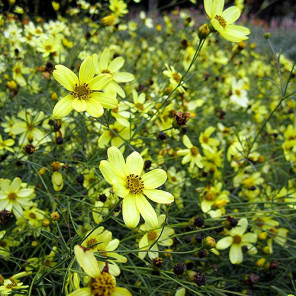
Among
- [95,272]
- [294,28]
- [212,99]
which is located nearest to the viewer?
[95,272]

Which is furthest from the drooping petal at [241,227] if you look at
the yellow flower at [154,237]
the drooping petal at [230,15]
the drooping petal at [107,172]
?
the drooping petal at [230,15]

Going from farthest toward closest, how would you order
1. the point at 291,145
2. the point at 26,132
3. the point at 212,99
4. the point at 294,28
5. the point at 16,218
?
1. the point at 294,28
2. the point at 212,99
3. the point at 291,145
4. the point at 26,132
5. the point at 16,218

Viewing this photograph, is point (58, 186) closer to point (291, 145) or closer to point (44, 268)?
point (44, 268)

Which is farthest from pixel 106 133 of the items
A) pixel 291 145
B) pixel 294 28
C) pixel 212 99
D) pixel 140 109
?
pixel 294 28

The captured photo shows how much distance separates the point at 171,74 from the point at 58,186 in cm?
65

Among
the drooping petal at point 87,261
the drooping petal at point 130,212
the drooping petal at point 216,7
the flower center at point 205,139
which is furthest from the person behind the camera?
the flower center at point 205,139

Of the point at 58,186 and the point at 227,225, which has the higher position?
the point at 58,186

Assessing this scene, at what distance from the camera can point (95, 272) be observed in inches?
22.3

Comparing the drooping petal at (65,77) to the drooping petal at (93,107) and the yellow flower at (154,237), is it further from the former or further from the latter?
the yellow flower at (154,237)

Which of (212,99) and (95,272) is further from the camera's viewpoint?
(212,99)

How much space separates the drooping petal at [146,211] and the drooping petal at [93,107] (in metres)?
0.23

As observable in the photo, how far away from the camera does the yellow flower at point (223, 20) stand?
2.82ft

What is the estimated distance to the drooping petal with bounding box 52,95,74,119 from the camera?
2.36 feet

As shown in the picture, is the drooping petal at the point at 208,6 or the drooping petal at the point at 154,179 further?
the drooping petal at the point at 208,6
